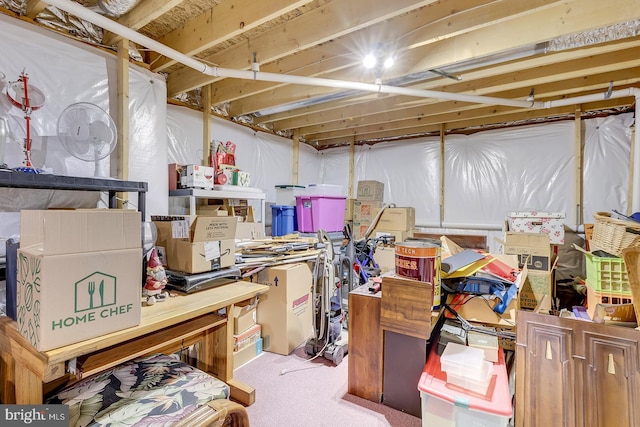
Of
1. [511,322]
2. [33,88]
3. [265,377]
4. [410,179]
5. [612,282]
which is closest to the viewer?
[511,322]

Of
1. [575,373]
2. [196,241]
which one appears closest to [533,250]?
[575,373]

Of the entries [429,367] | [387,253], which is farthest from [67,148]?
[387,253]

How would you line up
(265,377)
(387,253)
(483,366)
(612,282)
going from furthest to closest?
(387,253) → (612,282) → (265,377) → (483,366)

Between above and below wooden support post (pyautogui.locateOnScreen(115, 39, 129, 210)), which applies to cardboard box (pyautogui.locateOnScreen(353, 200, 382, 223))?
below

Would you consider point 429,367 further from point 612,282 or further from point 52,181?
point 52,181

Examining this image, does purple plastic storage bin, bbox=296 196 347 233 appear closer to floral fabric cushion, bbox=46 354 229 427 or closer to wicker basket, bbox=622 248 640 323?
floral fabric cushion, bbox=46 354 229 427

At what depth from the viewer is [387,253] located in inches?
153

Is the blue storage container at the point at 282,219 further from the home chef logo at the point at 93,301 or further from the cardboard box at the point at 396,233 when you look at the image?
the home chef logo at the point at 93,301

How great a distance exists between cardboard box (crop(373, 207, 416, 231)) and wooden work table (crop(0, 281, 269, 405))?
9.46 ft

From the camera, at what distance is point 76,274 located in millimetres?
983

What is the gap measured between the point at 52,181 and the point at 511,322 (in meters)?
2.66

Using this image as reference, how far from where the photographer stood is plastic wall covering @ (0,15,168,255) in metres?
1.87

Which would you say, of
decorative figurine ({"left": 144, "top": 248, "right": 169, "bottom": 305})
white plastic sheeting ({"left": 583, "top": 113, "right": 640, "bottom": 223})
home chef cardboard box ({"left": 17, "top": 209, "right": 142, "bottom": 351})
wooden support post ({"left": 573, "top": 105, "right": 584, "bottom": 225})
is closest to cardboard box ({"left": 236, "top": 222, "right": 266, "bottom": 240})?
decorative figurine ({"left": 144, "top": 248, "right": 169, "bottom": 305})

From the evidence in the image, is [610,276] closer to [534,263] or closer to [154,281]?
[534,263]
